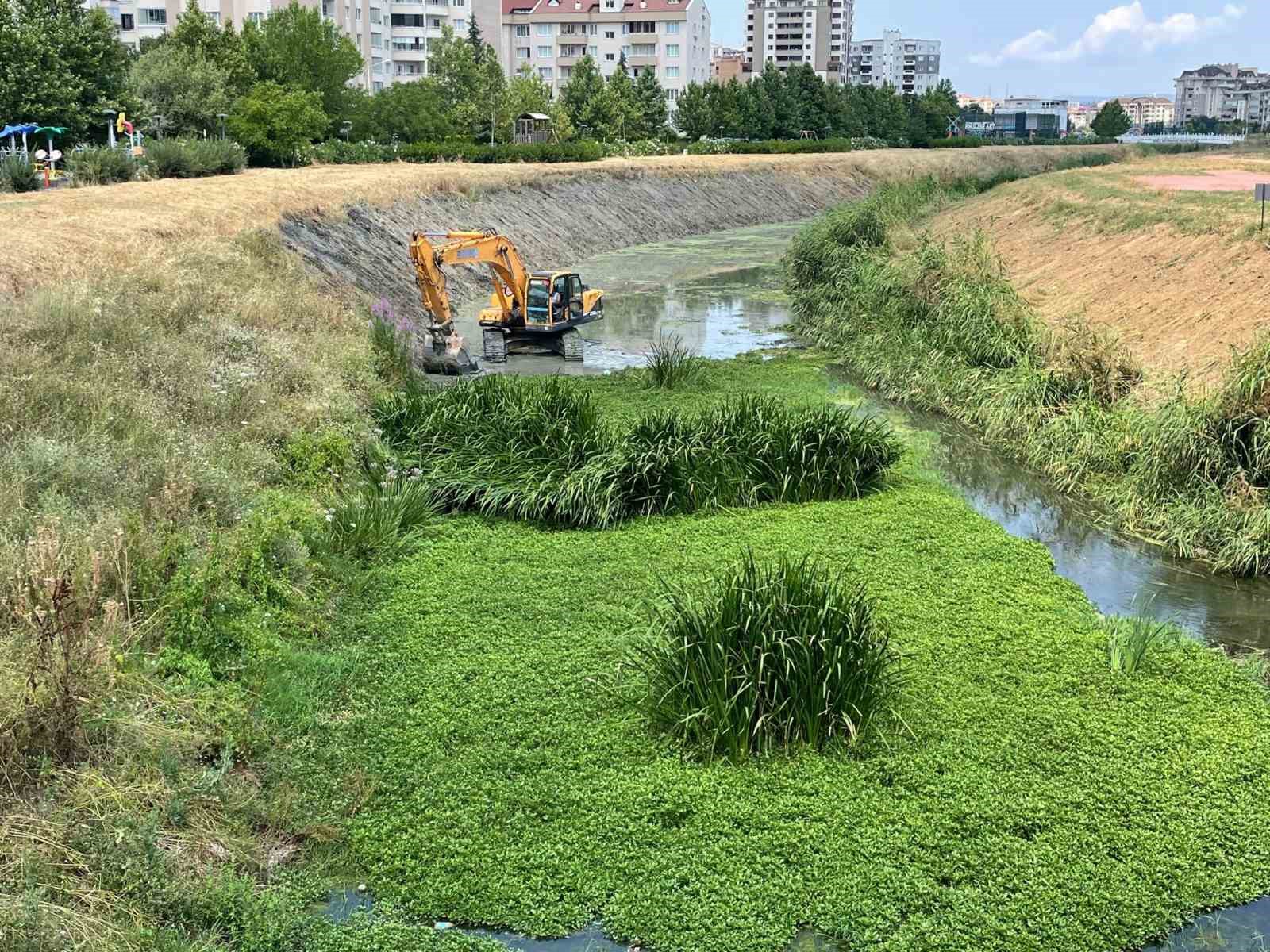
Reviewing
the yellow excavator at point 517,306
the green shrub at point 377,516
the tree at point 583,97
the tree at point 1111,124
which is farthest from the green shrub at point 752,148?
the green shrub at point 377,516

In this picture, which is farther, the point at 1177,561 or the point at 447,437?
the point at 447,437

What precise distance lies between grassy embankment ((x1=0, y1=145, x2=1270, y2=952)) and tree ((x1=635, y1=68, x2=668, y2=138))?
78.7 m

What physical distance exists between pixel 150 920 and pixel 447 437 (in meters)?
10.1

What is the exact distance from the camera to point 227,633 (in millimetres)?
9852

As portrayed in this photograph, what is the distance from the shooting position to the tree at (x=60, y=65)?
132ft

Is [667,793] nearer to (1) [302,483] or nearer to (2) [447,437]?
(1) [302,483]

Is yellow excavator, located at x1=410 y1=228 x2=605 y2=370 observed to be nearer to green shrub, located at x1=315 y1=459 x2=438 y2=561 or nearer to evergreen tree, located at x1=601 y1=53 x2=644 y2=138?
green shrub, located at x1=315 y1=459 x2=438 y2=561

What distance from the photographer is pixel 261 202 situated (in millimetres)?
30797

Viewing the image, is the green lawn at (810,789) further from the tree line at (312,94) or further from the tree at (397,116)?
the tree at (397,116)

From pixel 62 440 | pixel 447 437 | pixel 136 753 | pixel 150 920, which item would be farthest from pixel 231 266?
pixel 150 920

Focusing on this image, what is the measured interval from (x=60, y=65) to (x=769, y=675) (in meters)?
41.1

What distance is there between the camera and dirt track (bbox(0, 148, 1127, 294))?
20.6m

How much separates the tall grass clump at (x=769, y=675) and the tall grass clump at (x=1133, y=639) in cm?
222

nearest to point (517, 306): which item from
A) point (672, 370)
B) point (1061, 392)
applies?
point (672, 370)
